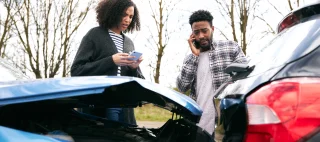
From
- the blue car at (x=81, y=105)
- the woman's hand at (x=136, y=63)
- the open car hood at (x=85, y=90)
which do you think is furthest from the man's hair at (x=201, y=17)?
the open car hood at (x=85, y=90)

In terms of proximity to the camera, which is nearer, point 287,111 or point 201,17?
point 287,111

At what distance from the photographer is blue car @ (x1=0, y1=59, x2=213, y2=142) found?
5.62 feet

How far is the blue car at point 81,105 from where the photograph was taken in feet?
5.62

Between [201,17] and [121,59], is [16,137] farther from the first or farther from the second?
[201,17]

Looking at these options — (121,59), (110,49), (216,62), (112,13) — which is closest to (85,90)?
(121,59)

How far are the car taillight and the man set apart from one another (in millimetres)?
1705

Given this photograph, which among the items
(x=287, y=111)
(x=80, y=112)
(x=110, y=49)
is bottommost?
(x=80, y=112)

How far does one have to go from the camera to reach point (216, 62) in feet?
10.7

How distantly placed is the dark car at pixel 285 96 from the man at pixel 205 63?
4.85ft

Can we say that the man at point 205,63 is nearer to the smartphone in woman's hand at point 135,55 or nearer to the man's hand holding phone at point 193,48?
the man's hand holding phone at point 193,48

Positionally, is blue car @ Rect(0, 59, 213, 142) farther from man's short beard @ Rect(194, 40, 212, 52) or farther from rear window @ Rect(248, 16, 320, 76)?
man's short beard @ Rect(194, 40, 212, 52)

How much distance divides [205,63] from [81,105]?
53.3 inches

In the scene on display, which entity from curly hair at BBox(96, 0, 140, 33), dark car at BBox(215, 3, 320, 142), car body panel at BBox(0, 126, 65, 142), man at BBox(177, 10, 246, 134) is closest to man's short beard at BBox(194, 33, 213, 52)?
man at BBox(177, 10, 246, 134)

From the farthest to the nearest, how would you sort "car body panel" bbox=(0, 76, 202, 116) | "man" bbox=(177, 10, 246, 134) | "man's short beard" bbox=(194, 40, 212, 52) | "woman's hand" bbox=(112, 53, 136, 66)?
1. "man's short beard" bbox=(194, 40, 212, 52)
2. "man" bbox=(177, 10, 246, 134)
3. "woman's hand" bbox=(112, 53, 136, 66)
4. "car body panel" bbox=(0, 76, 202, 116)
